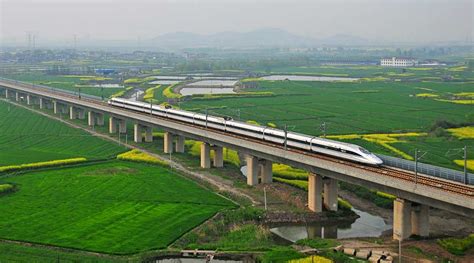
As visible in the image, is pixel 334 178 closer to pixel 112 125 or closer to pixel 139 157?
pixel 139 157

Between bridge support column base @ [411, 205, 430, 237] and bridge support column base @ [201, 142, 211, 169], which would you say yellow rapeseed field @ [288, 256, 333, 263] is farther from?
bridge support column base @ [201, 142, 211, 169]

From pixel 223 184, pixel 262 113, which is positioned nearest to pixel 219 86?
pixel 262 113

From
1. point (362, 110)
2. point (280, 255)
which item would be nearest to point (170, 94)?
point (362, 110)

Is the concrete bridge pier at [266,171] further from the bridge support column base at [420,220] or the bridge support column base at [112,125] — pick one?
the bridge support column base at [112,125]

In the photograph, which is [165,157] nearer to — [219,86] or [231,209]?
[231,209]

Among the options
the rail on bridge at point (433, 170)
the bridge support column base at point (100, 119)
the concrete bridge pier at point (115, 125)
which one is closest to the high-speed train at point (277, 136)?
the rail on bridge at point (433, 170)
